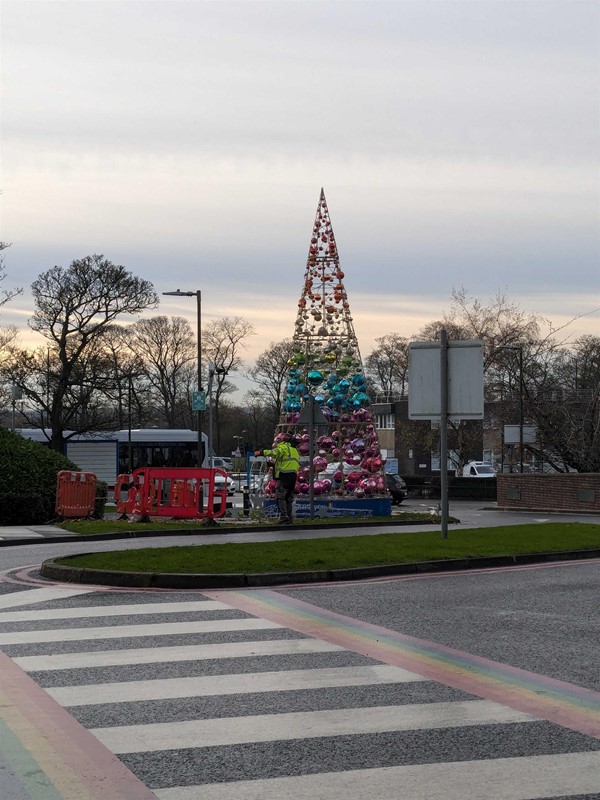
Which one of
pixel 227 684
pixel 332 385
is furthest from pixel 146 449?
pixel 227 684

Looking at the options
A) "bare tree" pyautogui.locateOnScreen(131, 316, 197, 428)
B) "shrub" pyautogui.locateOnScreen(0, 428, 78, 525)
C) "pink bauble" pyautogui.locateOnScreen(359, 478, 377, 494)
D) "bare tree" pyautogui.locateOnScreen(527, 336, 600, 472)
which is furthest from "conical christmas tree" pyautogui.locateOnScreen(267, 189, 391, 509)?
"bare tree" pyautogui.locateOnScreen(131, 316, 197, 428)

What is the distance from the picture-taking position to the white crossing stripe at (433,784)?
5.35m

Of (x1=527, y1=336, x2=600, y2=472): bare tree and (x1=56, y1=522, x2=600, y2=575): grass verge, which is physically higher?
(x1=527, y1=336, x2=600, y2=472): bare tree

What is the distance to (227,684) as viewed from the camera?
7.84m

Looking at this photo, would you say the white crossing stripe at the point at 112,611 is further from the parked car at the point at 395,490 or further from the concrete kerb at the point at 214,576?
the parked car at the point at 395,490

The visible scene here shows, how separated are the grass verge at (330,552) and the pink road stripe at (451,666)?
2303 mm

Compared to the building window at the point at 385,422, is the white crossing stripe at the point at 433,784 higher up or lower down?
lower down

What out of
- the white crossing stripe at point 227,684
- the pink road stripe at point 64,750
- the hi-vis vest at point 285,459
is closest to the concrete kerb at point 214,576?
the white crossing stripe at point 227,684

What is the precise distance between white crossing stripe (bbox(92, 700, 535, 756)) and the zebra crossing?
0.01 metres

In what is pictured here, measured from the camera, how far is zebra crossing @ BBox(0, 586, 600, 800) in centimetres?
556

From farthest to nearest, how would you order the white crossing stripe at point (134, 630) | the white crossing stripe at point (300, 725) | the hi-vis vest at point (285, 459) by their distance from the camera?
1. the hi-vis vest at point (285, 459)
2. the white crossing stripe at point (134, 630)
3. the white crossing stripe at point (300, 725)

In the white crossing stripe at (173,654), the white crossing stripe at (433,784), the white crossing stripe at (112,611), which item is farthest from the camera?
the white crossing stripe at (112,611)

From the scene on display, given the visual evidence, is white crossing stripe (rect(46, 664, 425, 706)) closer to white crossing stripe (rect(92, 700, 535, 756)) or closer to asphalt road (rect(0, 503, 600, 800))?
asphalt road (rect(0, 503, 600, 800))

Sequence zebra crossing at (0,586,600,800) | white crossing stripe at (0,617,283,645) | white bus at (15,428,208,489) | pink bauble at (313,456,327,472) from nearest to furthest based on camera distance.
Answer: zebra crossing at (0,586,600,800)
white crossing stripe at (0,617,283,645)
pink bauble at (313,456,327,472)
white bus at (15,428,208,489)
